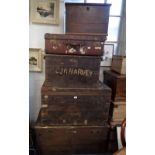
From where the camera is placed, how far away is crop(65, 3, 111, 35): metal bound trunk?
1.66 m

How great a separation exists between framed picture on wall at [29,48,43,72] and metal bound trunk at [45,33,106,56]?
390 millimetres

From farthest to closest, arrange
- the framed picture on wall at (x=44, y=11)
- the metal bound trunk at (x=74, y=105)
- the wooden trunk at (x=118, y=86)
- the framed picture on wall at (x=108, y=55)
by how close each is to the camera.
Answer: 1. the framed picture on wall at (x=108, y=55)
2. the framed picture on wall at (x=44, y=11)
3. the wooden trunk at (x=118, y=86)
4. the metal bound trunk at (x=74, y=105)

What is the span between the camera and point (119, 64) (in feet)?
6.03

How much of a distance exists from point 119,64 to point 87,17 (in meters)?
0.53

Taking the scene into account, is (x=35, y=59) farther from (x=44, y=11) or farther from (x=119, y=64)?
(x=119, y=64)

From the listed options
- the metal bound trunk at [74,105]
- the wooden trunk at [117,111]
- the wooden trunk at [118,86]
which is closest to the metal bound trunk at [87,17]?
the wooden trunk at [118,86]

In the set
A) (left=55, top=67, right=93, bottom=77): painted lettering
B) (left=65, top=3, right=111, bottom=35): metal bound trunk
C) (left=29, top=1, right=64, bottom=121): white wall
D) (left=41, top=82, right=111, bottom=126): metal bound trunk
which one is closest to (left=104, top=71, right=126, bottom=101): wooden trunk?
(left=41, top=82, right=111, bottom=126): metal bound trunk

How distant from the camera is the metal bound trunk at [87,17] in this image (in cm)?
166

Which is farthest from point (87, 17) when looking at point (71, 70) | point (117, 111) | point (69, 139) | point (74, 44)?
point (69, 139)

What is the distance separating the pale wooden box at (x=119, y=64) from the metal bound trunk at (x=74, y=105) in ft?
0.89

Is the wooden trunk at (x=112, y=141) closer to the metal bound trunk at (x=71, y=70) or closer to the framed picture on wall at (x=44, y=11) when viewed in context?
the metal bound trunk at (x=71, y=70)
